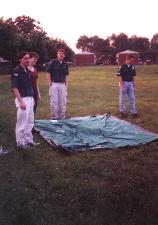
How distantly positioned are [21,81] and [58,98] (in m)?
3.84

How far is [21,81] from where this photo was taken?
8766 mm

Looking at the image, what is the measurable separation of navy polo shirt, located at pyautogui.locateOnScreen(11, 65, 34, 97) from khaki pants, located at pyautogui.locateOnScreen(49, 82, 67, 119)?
11.7 feet

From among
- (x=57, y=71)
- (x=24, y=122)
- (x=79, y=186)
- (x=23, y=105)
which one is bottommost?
(x=79, y=186)

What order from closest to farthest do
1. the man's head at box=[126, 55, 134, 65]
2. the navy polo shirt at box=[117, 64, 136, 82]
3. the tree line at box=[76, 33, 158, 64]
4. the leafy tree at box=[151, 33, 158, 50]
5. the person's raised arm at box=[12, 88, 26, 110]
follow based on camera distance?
1. the person's raised arm at box=[12, 88, 26, 110]
2. the navy polo shirt at box=[117, 64, 136, 82]
3. the man's head at box=[126, 55, 134, 65]
4. the tree line at box=[76, 33, 158, 64]
5. the leafy tree at box=[151, 33, 158, 50]

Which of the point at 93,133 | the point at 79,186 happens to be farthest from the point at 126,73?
the point at 79,186

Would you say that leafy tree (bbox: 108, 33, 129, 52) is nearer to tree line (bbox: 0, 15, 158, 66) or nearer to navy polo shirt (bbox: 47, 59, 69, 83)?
tree line (bbox: 0, 15, 158, 66)

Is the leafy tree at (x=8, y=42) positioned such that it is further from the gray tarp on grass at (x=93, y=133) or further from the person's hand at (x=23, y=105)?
the person's hand at (x=23, y=105)

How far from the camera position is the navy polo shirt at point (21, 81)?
8648 millimetres

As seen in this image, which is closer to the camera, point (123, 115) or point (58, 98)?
point (58, 98)

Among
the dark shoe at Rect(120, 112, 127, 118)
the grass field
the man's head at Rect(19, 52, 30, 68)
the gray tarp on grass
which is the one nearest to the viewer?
the grass field

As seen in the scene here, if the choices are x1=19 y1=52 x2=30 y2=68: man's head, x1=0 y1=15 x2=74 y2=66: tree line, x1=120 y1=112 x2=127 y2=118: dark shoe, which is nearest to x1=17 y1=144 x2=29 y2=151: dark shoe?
x1=19 y1=52 x2=30 y2=68: man's head

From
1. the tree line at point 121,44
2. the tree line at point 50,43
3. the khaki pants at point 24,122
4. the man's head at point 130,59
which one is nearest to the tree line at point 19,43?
the tree line at point 50,43

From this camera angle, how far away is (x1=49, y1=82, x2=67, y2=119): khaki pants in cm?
1242

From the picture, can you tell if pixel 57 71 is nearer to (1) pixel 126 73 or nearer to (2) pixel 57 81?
(2) pixel 57 81
